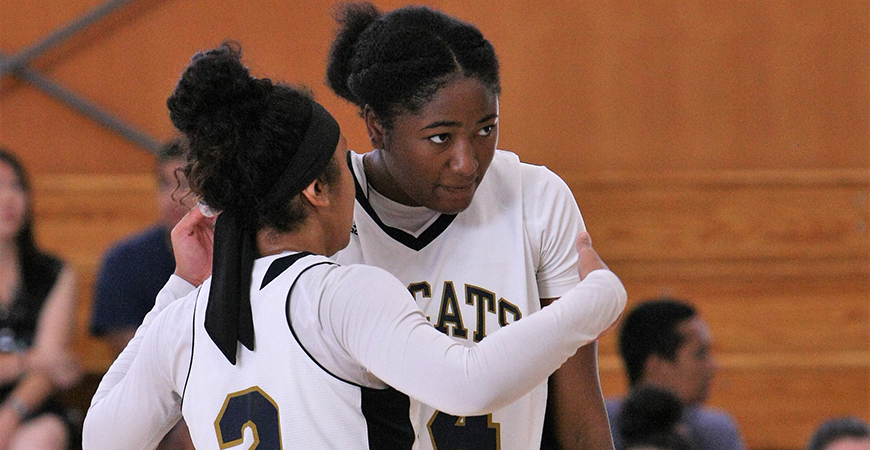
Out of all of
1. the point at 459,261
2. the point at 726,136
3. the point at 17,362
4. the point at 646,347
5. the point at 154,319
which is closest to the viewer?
the point at 154,319

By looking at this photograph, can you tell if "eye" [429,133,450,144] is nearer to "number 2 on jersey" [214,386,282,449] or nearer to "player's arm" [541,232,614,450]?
"player's arm" [541,232,614,450]

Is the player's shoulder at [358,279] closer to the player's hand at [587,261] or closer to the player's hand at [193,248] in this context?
the player's hand at [587,261]

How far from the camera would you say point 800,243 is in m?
4.26

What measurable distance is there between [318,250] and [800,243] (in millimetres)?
3421

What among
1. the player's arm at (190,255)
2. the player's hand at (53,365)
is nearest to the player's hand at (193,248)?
the player's arm at (190,255)

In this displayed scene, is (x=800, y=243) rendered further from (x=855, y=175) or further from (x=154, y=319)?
(x=154, y=319)

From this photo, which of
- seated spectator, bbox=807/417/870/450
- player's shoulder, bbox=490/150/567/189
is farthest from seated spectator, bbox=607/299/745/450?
player's shoulder, bbox=490/150/567/189

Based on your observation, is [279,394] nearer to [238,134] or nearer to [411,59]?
[238,134]

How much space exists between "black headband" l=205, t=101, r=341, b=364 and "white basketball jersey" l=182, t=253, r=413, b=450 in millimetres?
17

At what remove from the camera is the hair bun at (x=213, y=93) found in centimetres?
127

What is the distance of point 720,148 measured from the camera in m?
4.22

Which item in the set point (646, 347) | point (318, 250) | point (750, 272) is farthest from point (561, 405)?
point (750, 272)

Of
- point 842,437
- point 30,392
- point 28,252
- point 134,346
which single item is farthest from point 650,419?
point 28,252

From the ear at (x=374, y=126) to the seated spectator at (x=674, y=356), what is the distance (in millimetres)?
1943
